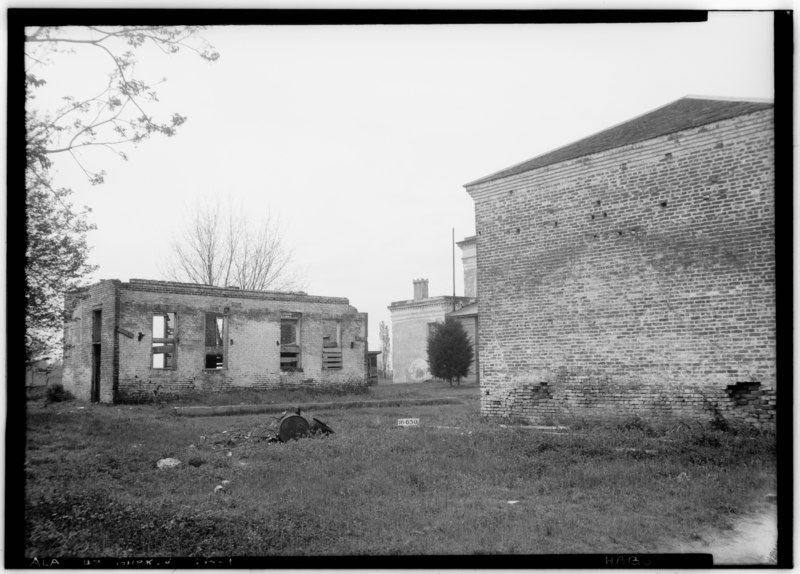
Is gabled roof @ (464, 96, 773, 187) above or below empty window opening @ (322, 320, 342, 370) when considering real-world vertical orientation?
above

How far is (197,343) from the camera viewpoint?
63.3 ft

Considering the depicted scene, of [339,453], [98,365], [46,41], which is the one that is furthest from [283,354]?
[46,41]

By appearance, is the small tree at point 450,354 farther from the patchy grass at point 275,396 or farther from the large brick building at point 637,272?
the large brick building at point 637,272

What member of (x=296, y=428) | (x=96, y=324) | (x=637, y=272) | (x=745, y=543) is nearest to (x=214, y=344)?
(x=96, y=324)

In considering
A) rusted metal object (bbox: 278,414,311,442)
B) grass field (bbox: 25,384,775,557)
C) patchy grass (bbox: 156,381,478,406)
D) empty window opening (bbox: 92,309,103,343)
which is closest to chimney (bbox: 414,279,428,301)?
patchy grass (bbox: 156,381,478,406)

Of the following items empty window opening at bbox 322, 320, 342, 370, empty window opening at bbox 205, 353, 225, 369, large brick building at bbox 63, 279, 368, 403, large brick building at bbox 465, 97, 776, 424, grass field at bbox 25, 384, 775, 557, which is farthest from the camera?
empty window opening at bbox 322, 320, 342, 370

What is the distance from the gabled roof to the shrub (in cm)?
1349

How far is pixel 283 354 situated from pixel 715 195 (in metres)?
16.0

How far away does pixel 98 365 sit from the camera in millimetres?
18938

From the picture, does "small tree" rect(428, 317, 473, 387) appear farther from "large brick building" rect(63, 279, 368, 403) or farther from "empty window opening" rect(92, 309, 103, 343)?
"empty window opening" rect(92, 309, 103, 343)

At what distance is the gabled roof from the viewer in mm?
8602

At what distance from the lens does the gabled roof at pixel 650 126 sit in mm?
8602

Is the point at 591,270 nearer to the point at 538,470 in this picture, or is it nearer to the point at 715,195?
the point at 715,195

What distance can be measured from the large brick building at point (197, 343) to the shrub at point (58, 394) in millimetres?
297
